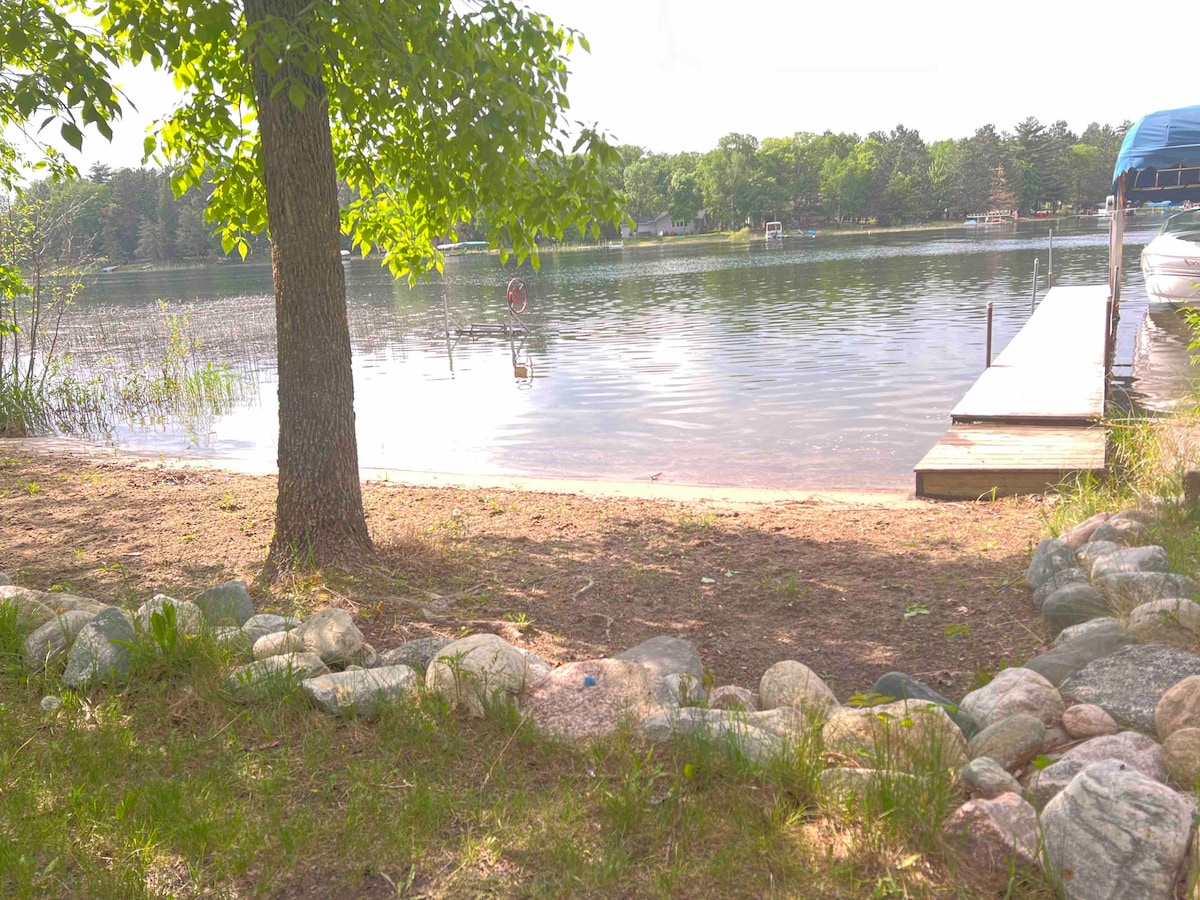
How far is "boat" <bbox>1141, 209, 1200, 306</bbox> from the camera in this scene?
69.8 feet

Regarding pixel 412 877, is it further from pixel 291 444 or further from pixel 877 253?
pixel 877 253

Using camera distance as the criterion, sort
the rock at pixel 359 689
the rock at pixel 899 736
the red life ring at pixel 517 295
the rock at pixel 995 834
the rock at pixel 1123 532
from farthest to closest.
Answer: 1. the red life ring at pixel 517 295
2. the rock at pixel 1123 532
3. the rock at pixel 359 689
4. the rock at pixel 899 736
5. the rock at pixel 995 834

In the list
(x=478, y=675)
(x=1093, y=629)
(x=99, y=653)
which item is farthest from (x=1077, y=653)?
(x=99, y=653)

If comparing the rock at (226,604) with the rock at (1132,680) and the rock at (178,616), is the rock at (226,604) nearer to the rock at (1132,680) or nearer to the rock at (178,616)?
the rock at (178,616)

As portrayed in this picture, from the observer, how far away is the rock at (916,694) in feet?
11.4

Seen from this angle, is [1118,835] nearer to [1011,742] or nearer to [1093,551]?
[1011,742]

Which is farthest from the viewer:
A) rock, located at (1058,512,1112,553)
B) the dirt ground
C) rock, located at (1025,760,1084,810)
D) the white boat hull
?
the white boat hull

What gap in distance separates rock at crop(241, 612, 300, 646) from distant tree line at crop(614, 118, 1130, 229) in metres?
130

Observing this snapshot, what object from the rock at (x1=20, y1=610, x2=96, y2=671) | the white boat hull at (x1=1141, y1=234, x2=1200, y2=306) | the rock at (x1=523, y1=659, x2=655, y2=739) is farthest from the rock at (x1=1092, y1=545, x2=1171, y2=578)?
the white boat hull at (x1=1141, y1=234, x2=1200, y2=306)

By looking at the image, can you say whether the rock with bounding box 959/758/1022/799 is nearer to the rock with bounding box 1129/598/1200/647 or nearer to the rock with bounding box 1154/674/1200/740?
the rock with bounding box 1154/674/1200/740

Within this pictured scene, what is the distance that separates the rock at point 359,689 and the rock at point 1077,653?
8.71 feet

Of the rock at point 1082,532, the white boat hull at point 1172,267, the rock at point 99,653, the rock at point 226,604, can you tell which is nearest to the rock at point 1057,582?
the rock at point 1082,532

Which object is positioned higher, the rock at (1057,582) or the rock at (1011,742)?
the rock at (1011,742)

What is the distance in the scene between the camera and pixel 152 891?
2.65m
